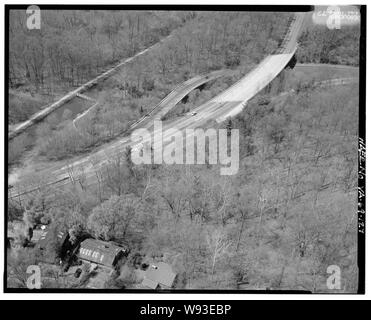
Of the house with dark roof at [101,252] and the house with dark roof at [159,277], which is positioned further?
the house with dark roof at [101,252]

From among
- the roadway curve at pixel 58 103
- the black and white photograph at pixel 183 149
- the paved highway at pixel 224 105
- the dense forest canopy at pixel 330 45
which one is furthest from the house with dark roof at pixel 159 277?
the dense forest canopy at pixel 330 45

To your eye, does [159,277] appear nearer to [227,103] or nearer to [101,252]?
[101,252]

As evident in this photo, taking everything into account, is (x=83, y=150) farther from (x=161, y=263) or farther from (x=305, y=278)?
(x=305, y=278)

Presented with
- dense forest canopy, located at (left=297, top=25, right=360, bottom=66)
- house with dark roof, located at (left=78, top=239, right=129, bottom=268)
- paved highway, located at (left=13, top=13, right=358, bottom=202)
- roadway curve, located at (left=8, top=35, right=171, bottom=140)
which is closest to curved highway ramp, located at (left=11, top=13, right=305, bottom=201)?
paved highway, located at (left=13, top=13, right=358, bottom=202)

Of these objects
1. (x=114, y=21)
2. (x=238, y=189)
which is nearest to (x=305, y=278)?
(x=238, y=189)

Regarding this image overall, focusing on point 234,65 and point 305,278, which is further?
point 234,65

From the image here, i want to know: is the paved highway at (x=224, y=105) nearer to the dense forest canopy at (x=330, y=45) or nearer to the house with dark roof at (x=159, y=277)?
the dense forest canopy at (x=330, y=45)
